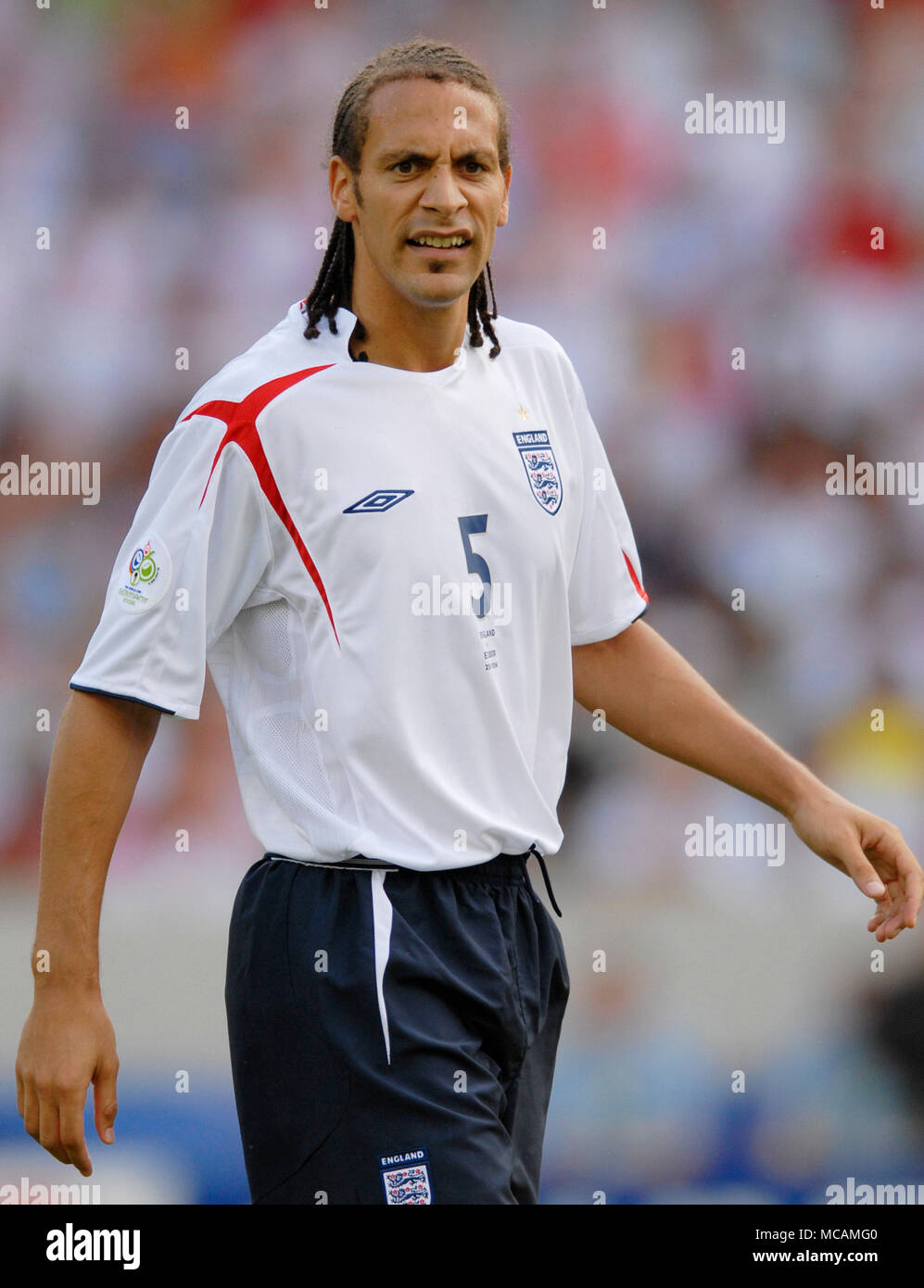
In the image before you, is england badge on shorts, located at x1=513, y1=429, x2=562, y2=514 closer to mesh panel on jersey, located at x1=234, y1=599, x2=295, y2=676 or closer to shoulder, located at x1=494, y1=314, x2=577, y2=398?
shoulder, located at x1=494, y1=314, x2=577, y2=398

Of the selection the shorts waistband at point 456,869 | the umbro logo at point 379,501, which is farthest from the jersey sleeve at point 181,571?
the shorts waistband at point 456,869

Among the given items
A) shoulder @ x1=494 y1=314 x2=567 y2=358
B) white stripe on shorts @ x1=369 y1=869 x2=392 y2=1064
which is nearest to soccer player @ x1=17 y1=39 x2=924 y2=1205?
white stripe on shorts @ x1=369 y1=869 x2=392 y2=1064

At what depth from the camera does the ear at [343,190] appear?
177cm

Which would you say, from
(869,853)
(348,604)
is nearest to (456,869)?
(348,604)

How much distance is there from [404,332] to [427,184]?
165 millimetres

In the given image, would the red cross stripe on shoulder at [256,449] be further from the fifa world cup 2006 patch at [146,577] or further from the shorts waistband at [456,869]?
the shorts waistband at [456,869]

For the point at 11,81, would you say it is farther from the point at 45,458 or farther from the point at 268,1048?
the point at 268,1048

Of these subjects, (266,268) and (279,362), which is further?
(266,268)

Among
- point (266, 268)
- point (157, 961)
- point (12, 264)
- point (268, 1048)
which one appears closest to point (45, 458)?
point (12, 264)

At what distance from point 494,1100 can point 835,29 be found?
2.24 metres

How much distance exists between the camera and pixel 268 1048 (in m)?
1.64

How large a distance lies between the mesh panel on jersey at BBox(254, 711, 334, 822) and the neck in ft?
1.41

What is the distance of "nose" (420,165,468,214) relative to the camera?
66.1 inches

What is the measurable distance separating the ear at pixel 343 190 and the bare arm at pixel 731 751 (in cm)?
62
